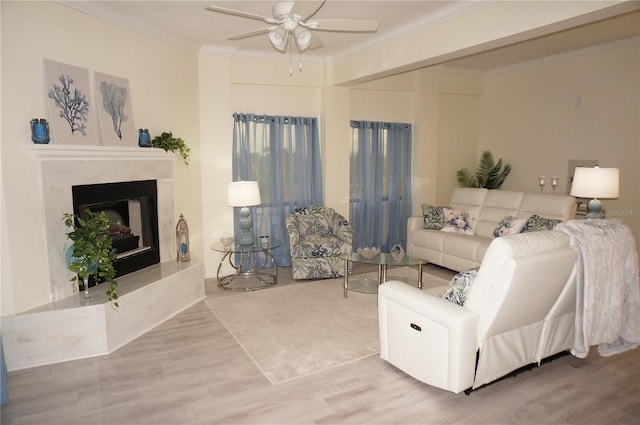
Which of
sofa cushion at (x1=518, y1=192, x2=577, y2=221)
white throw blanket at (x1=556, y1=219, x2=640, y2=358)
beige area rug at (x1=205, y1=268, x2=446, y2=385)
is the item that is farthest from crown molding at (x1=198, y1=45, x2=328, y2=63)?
white throw blanket at (x1=556, y1=219, x2=640, y2=358)

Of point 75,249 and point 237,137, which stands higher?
point 237,137

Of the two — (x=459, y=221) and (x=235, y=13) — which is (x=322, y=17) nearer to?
(x=235, y=13)

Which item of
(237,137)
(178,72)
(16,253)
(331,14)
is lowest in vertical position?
(16,253)

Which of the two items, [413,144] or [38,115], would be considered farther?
[413,144]

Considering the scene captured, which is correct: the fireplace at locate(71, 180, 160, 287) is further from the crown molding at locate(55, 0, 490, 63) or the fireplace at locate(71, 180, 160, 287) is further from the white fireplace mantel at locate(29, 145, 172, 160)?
the crown molding at locate(55, 0, 490, 63)

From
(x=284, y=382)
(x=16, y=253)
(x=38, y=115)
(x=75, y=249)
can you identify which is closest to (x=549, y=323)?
(x=284, y=382)

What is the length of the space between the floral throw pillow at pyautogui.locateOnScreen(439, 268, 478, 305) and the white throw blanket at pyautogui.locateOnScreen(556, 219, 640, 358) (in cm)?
74

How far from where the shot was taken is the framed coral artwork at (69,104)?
353cm

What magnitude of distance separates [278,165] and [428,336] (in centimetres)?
378

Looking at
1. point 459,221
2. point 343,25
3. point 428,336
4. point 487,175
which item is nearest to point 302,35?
point 343,25

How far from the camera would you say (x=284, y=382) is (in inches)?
121

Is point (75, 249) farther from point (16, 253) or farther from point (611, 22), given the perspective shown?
point (611, 22)

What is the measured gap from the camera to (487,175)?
725 cm

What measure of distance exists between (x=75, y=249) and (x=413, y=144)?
5.16 m
